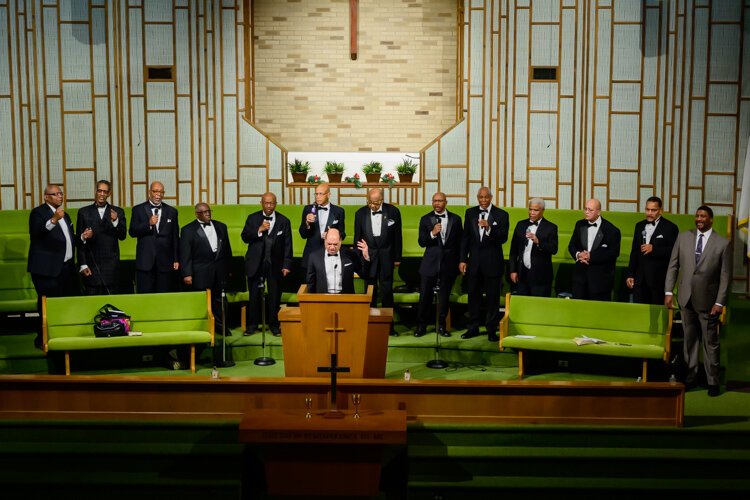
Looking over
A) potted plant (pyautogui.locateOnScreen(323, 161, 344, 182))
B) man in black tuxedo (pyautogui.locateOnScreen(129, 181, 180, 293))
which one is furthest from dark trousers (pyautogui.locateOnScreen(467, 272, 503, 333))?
man in black tuxedo (pyautogui.locateOnScreen(129, 181, 180, 293))

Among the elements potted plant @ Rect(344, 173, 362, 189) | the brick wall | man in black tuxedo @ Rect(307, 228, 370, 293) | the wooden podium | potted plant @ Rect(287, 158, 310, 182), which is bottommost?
→ the wooden podium

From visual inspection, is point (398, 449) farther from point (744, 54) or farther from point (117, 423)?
point (744, 54)

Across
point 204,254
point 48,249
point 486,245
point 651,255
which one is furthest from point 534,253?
point 48,249

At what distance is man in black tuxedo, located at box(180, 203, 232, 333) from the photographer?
265 inches

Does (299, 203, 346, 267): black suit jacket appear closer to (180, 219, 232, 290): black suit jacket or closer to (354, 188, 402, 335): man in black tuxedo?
(354, 188, 402, 335): man in black tuxedo

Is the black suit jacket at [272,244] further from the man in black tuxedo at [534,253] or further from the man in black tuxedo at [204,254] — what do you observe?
the man in black tuxedo at [534,253]

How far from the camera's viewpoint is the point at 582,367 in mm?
6258

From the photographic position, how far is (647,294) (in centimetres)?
646

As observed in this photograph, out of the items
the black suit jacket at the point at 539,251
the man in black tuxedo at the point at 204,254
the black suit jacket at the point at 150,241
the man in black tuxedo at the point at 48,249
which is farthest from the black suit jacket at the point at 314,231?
the man in black tuxedo at the point at 48,249

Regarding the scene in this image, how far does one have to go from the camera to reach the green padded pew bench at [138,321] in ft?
19.7

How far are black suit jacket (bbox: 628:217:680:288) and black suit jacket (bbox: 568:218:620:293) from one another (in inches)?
6.2

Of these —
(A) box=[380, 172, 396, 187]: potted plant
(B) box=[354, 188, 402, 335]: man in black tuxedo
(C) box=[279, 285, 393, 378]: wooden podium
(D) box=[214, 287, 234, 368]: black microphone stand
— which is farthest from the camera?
(A) box=[380, 172, 396, 187]: potted plant

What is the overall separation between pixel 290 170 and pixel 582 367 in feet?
12.3

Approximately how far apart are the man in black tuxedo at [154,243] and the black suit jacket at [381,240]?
1526 millimetres
